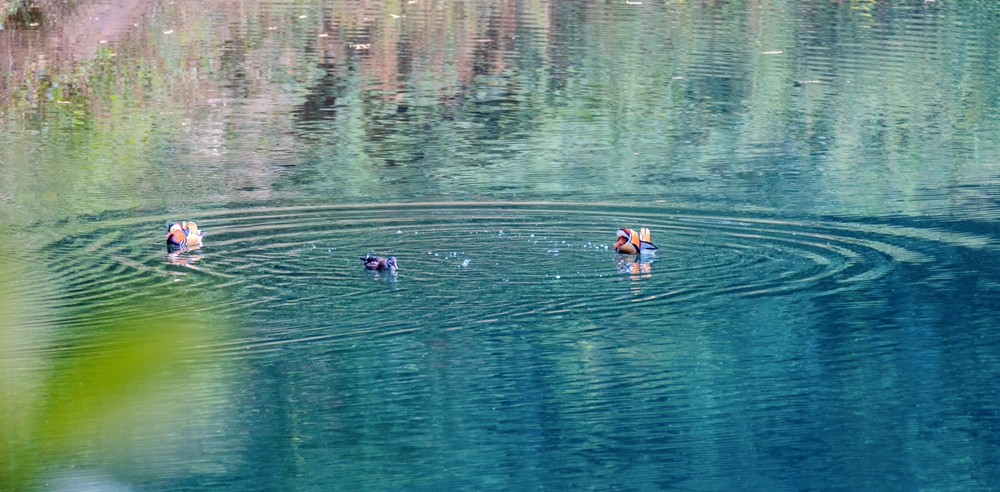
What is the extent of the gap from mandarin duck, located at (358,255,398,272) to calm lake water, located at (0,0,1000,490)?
0.11m

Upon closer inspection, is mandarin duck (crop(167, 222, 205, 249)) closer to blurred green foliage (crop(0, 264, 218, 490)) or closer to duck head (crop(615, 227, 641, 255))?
duck head (crop(615, 227, 641, 255))

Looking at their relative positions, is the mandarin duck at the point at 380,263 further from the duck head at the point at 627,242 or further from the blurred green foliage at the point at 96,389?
the blurred green foliage at the point at 96,389

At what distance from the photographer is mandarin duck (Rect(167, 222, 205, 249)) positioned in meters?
10.0

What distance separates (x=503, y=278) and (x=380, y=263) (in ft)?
2.77

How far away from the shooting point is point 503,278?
30.5 ft

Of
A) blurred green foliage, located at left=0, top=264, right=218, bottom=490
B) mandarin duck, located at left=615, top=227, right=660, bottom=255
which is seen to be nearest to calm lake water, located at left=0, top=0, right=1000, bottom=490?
blurred green foliage, located at left=0, top=264, right=218, bottom=490

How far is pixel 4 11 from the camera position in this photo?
2766 cm

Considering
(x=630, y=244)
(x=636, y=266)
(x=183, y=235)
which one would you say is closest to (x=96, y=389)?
(x=636, y=266)

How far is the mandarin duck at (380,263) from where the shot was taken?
9344 millimetres

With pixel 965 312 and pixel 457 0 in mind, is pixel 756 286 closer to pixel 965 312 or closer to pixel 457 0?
pixel 965 312

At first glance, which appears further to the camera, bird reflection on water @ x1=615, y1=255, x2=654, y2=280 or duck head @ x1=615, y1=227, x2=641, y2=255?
duck head @ x1=615, y1=227, x2=641, y2=255

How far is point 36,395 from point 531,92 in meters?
18.0

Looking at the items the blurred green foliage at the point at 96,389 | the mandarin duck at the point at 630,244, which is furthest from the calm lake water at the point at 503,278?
the mandarin duck at the point at 630,244

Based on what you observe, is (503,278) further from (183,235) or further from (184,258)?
(183,235)
